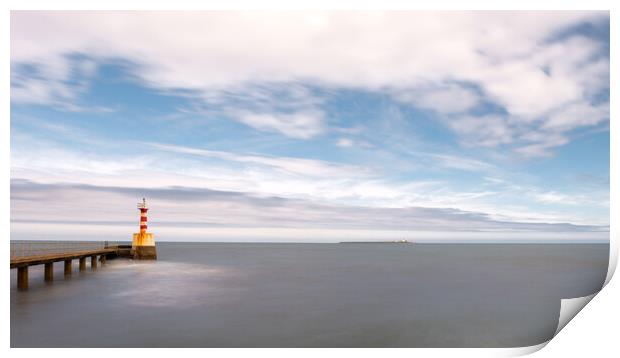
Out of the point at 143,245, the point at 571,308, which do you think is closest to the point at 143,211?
the point at 143,245

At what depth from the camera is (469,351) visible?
8.20m

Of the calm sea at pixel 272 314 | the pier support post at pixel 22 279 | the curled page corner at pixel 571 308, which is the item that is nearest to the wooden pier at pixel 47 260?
the pier support post at pixel 22 279

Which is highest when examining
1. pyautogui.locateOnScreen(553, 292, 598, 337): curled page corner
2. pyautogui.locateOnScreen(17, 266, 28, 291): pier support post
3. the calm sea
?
pyautogui.locateOnScreen(553, 292, 598, 337): curled page corner

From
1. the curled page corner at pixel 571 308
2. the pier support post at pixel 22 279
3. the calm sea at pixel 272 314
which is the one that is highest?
the curled page corner at pixel 571 308

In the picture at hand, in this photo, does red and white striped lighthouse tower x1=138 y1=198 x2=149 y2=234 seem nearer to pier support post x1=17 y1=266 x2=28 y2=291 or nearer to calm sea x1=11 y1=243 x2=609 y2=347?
calm sea x1=11 y1=243 x2=609 y2=347

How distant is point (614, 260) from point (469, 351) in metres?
3.00

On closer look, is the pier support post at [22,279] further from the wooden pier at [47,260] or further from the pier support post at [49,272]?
the pier support post at [49,272]

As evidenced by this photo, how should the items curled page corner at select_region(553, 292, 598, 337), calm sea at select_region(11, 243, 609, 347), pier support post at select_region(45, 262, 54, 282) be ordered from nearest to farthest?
curled page corner at select_region(553, 292, 598, 337), calm sea at select_region(11, 243, 609, 347), pier support post at select_region(45, 262, 54, 282)

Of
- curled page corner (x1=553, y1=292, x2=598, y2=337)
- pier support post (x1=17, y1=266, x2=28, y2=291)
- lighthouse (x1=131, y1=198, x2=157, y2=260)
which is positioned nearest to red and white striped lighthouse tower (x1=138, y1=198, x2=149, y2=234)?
lighthouse (x1=131, y1=198, x2=157, y2=260)

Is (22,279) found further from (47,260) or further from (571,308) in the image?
(571,308)

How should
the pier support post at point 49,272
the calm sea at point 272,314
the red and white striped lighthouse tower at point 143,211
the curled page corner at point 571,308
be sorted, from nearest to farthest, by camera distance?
the curled page corner at point 571,308, the calm sea at point 272,314, the pier support post at point 49,272, the red and white striped lighthouse tower at point 143,211
